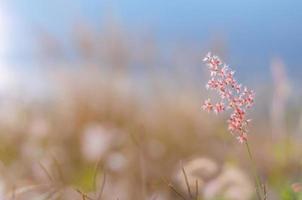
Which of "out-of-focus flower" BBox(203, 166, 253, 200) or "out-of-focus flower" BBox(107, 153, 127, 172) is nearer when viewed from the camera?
"out-of-focus flower" BBox(203, 166, 253, 200)

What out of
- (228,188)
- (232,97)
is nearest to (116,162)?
(228,188)

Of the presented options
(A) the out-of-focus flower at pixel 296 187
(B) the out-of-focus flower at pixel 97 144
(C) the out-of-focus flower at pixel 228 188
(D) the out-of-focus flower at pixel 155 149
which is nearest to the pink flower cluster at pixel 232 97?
(A) the out-of-focus flower at pixel 296 187

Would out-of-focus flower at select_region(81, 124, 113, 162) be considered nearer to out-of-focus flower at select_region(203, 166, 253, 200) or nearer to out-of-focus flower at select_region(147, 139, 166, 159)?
out-of-focus flower at select_region(147, 139, 166, 159)

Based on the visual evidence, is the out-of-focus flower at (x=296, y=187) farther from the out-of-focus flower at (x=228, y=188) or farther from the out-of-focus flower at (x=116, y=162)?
the out-of-focus flower at (x=116, y=162)

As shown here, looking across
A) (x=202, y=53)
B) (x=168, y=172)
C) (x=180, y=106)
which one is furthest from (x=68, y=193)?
(x=202, y=53)

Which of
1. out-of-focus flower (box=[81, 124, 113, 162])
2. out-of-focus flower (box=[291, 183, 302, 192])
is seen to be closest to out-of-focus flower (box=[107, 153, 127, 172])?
out-of-focus flower (box=[81, 124, 113, 162])

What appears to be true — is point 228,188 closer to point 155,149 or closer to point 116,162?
point 116,162

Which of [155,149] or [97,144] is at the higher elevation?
[155,149]

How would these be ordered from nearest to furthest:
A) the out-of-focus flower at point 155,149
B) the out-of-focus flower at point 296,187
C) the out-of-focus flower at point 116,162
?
1. the out-of-focus flower at point 296,187
2. the out-of-focus flower at point 116,162
3. the out-of-focus flower at point 155,149

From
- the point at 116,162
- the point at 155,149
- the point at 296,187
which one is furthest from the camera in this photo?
the point at 155,149
